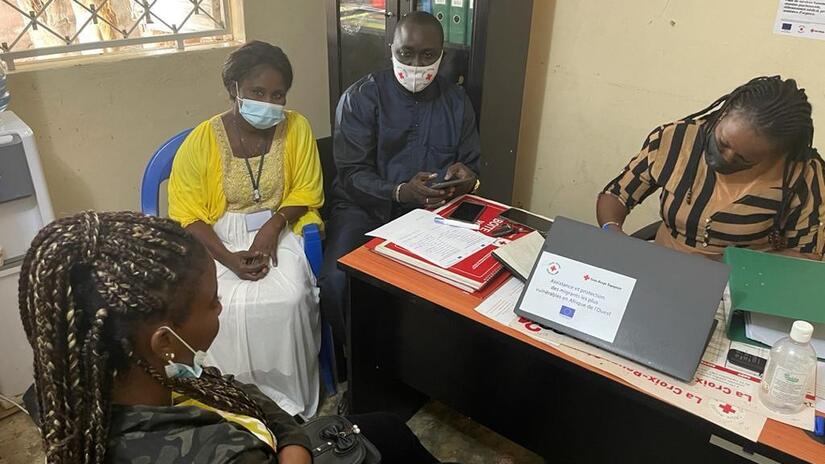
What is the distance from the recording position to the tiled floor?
1.85 m

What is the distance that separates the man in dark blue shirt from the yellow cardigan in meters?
0.10

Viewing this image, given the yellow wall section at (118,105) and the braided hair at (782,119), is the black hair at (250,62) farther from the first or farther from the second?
the braided hair at (782,119)

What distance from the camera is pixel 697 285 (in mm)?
1122

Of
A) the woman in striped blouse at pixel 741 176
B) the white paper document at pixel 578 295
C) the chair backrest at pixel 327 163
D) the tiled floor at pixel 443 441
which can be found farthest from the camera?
the chair backrest at pixel 327 163

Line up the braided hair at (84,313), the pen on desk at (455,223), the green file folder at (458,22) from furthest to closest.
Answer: the green file folder at (458,22), the pen on desk at (455,223), the braided hair at (84,313)

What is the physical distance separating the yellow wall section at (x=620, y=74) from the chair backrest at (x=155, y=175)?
153 centimetres

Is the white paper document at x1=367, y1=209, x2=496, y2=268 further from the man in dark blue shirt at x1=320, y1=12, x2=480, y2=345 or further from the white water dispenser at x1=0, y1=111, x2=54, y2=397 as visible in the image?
the white water dispenser at x1=0, y1=111, x2=54, y2=397

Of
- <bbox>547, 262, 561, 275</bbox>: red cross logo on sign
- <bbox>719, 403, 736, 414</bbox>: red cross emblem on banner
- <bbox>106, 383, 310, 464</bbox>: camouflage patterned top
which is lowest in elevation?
<bbox>719, 403, 736, 414</bbox>: red cross emblem on banner

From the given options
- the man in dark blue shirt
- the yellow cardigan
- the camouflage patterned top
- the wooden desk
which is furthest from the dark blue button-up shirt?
the camouflage patterned top

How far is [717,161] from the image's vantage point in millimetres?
1448

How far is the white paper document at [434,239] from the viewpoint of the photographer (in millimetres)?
1471

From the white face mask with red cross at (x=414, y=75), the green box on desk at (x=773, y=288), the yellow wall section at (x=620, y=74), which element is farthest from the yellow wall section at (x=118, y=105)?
the green box on desk at (x=773, y=288)

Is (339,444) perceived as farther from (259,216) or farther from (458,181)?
(259,216)

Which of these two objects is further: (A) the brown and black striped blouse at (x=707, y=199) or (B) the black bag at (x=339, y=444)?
(A) the brown and black striped blouse at (x=707, y=199)
